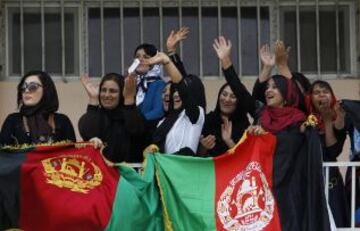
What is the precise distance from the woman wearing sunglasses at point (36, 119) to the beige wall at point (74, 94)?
247 cm

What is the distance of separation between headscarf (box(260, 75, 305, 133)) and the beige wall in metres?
2.32

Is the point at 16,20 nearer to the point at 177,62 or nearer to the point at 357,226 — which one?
the point at 177,62

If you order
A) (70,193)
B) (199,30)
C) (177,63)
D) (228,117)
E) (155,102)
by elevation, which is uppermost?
(199,30)

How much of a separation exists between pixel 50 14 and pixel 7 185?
3499 mm

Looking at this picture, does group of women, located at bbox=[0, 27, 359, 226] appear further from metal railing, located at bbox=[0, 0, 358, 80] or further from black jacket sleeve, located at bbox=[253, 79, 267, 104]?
metal railing, located at bbox=[0, 0, 358, 80]

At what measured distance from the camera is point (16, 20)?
11.1m

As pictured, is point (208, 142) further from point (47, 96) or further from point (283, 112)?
point (47, 96)

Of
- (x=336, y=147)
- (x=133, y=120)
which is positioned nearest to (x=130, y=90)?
(x=133, y=120)

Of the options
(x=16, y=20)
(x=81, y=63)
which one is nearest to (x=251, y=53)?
(x=81, y=63)

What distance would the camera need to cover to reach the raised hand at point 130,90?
8.26 meters

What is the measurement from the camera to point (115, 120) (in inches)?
330

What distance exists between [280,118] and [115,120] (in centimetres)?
125

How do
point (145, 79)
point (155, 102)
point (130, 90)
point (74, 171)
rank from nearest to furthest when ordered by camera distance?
point (74, 171) < point (130, 90) < point (155, 102) < point (145, 79)

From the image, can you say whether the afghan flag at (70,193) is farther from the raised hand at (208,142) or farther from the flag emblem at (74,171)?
the raised hand at (208,142)
